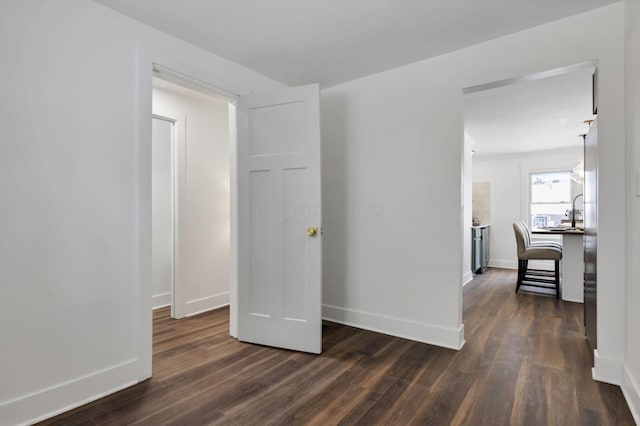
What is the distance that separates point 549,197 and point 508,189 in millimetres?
741

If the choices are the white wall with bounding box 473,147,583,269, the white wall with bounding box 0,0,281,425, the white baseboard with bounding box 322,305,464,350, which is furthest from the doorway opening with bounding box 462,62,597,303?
the white wall with bounding box 0,0,281,425

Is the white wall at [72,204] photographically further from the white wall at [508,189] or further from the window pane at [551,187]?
the window pane at [551,187]

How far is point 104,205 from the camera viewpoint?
2.01m

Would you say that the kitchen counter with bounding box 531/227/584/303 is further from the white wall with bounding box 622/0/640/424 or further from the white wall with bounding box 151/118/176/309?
the white wall with bounding box 151/118/176/309

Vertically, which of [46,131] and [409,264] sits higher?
[46,131]

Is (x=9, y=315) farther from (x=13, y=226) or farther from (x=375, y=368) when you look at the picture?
(x=375, y=368)

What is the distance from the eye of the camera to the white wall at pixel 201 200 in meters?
3.50

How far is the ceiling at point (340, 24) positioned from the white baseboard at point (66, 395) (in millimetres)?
2285

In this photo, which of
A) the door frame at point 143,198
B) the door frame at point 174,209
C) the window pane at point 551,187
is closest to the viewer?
the door frame at point 143,198

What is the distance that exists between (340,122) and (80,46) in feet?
7.07

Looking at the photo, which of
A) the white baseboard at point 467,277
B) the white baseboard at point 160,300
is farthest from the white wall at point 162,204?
the white baseboard at point 467,277

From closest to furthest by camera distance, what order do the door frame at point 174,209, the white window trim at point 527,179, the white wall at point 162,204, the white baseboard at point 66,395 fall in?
the white baseboard at point 66,395 → the door frame at point 174,209 → the white wall at point 162,204 → the white window trim at point 527,179

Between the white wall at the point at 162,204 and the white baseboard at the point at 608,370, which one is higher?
the white wall at the point at 162,204

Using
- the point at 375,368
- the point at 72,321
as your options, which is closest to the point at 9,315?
the point at 72,321
